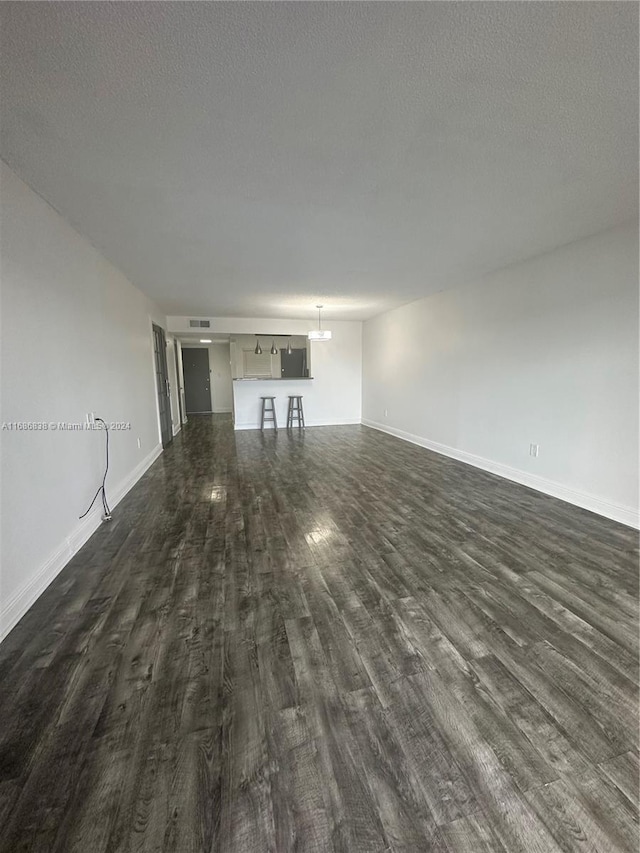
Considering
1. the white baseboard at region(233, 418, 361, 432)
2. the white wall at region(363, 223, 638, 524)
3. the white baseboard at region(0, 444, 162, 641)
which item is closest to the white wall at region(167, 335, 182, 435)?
the white baseboard at region(233, 418, 361, 432)

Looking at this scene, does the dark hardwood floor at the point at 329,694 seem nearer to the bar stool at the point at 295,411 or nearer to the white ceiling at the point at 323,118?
the white ceiling at the point at 323,118

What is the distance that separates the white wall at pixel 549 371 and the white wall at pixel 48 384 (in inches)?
165

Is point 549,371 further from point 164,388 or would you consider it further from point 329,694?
point 164,388

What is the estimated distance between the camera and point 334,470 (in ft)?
14.8

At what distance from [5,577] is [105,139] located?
7.23ft

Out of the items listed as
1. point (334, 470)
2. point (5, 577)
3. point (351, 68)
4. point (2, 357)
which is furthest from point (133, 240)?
point (334, 470)

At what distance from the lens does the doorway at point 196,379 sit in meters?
10.2

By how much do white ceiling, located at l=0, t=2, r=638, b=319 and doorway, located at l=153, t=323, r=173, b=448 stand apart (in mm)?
2875

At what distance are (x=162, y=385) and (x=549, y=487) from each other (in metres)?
5.74

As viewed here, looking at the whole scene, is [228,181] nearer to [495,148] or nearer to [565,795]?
[495,148]

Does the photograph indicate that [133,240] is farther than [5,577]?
Yes

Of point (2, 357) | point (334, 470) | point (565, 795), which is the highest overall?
point (2, 357)

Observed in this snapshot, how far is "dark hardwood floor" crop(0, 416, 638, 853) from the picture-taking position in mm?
1000

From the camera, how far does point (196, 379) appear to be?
1038 centimetres
